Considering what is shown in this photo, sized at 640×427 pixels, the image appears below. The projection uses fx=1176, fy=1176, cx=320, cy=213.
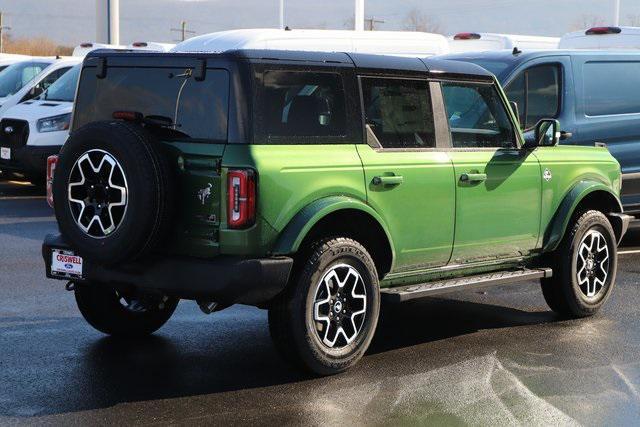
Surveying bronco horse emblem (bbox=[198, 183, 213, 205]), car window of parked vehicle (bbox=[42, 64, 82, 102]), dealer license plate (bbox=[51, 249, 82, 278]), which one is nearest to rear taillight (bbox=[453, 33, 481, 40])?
car window of parked vehicle (bbox=[42, 64, 82, 102])

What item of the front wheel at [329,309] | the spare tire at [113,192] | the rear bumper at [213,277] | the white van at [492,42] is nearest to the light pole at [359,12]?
the white van at [492,42]

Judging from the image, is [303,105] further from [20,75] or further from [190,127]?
[20,75]

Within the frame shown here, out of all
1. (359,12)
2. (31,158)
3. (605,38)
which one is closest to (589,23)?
(359,12)

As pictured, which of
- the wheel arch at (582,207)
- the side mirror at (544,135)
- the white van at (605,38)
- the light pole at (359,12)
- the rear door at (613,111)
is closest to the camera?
the side mirror at (544,135)

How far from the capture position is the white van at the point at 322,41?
14.7 metres

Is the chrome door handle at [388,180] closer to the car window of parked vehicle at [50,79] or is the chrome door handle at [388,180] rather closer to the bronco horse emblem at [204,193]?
the bronco horse emblem at [204,193]

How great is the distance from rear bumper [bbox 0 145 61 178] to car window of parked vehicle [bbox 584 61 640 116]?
7.51 m

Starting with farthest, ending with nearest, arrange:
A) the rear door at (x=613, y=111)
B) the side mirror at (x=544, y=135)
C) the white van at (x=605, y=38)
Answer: the white van at (x=605, y=38) → the rear door at (x=613, y=111) → the side mirror at (x=544, y=135)

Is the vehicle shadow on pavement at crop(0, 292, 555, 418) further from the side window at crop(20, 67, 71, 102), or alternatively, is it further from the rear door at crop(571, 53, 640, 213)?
the side window at crop(20, 67, 71, 102)

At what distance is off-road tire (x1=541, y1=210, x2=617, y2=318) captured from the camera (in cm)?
833

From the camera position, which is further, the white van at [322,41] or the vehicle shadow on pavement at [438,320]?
the white van at [322,41]

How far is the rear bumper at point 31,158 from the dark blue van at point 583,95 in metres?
6.47

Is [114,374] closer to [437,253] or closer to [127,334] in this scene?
[127,334]

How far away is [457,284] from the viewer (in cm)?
748
